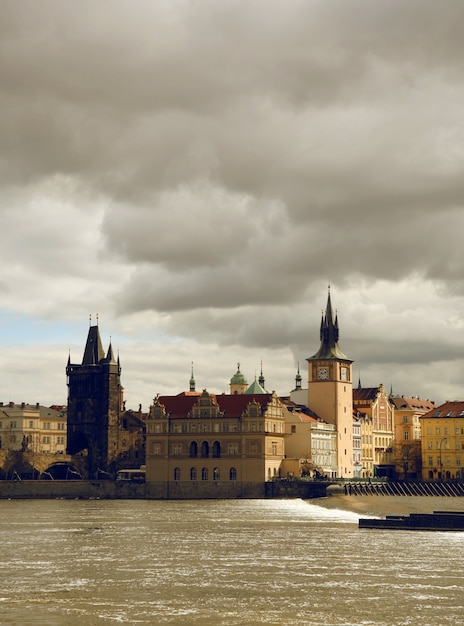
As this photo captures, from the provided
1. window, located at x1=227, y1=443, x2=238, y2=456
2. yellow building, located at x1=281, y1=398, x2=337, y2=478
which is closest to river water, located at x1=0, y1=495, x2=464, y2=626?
window, located at x1=227, y1=443, x2=238, y2=456

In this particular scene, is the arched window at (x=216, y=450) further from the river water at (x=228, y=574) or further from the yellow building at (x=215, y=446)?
the river water at (x=228, y=574)

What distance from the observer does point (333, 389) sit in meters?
179

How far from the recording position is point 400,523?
286ft

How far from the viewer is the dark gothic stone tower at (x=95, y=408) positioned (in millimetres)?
190750

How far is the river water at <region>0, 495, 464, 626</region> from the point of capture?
149 ft

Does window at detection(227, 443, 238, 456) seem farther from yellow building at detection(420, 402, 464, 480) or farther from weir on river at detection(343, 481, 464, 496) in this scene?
yellow building at detection(420, 402, 464, 480)

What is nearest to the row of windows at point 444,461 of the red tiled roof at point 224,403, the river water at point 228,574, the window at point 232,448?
the red tiled roof at point 224,403

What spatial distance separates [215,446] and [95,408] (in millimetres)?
34148

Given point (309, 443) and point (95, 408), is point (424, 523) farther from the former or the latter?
point (95, 408)

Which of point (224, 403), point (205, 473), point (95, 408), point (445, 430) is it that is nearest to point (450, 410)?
point (445, 430)

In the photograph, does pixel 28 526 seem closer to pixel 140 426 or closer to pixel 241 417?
pixel 241 417

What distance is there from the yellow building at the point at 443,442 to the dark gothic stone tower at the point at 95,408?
51903mm

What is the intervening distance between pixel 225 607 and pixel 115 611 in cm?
455

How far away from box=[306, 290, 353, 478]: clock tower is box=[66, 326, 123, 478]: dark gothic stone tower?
111ft
